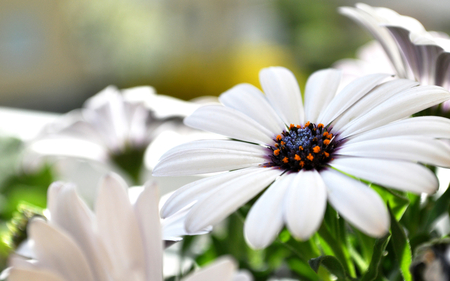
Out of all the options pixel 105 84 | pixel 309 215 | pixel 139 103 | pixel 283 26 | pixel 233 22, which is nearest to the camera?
pixel 309 215

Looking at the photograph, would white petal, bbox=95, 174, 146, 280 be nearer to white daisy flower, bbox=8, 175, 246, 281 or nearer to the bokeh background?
white daisy flower, bbox=8, 175, 246, 281

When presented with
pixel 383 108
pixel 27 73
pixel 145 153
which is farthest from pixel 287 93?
pixel 27 73

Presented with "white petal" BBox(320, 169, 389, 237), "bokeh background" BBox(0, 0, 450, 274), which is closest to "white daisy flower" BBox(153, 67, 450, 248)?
"white petal" BBox(320, 169, 389, 237)

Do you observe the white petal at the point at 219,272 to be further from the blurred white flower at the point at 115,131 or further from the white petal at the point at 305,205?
the blurred white flower at the point at 115,131

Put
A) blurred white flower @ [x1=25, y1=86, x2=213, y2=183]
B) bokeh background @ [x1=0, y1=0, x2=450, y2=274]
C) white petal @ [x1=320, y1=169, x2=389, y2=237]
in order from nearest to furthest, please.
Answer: white petal @ [x1=320, y1=169, x2=389, y2=237]
blurred white flower @ [x1=25, y1=86, x2=213, y2=183]
bokeh background @ [x1=0, y1=0, x2=450, y2=274]

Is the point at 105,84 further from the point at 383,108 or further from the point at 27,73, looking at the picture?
the point at 383,108

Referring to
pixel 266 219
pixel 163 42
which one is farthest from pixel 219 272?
pixel 163 42
